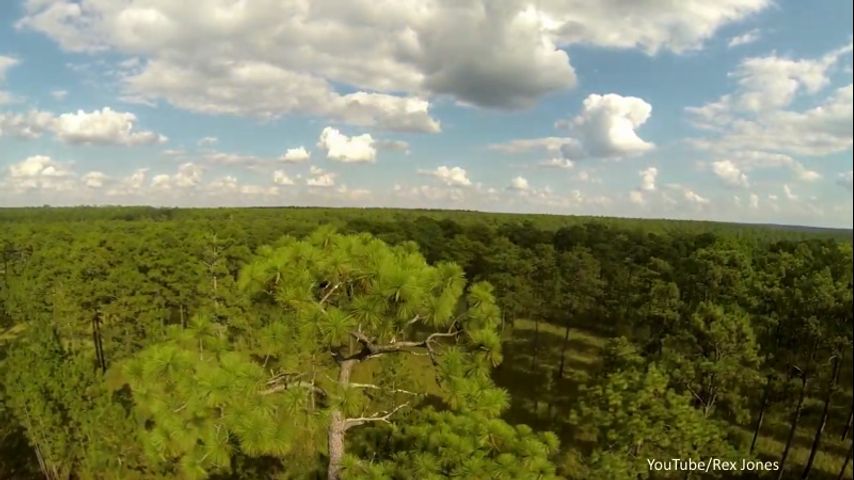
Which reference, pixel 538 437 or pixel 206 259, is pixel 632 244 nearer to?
pixel 206 259

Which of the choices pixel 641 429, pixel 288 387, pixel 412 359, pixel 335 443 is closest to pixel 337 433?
pixel 335 443

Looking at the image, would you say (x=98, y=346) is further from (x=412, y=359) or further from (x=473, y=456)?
(x=473, y=456)

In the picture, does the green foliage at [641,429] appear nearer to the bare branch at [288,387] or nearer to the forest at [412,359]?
the forest at [412,359]

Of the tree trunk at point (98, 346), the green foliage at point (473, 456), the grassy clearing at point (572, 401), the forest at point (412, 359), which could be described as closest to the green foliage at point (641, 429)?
the forest at point (412, 359)

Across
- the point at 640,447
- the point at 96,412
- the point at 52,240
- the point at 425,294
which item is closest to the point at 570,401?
the point at 640,447

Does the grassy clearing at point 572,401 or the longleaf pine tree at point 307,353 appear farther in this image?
the grassy clearing at point 572,401

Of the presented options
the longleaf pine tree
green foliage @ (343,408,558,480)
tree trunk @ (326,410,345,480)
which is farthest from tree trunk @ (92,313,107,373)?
green foliage @ (343,408,558,480)

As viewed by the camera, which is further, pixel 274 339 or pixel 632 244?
pixel 632 244

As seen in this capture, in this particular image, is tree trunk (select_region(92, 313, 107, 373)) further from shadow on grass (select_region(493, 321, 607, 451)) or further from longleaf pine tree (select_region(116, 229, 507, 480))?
longleaf pine tree (select_region(116, 229, 507, 480))
